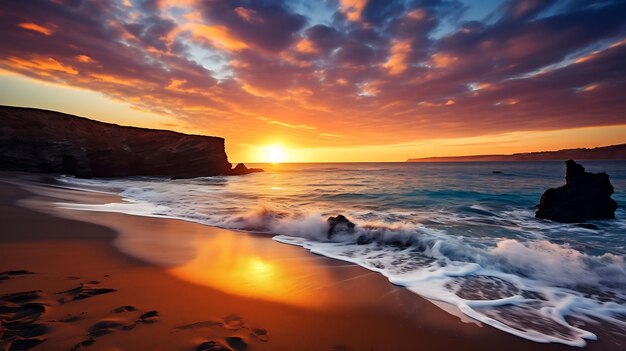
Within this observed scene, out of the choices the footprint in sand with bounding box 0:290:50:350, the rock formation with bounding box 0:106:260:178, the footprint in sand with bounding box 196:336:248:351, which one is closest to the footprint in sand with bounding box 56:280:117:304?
the footprint in sand with bounding box 0:290:50:350

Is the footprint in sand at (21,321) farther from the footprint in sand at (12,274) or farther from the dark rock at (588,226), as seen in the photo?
the dark rock at (588,226)

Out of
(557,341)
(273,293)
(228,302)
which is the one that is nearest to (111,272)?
(228,302)

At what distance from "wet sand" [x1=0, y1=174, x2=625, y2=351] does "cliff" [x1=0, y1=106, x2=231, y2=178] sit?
3431cm

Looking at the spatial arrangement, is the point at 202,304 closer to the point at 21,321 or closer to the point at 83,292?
the point at 83,292

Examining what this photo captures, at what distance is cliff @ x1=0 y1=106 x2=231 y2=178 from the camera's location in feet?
98.8

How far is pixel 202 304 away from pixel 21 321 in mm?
1472

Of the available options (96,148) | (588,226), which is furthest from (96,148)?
(588,226)

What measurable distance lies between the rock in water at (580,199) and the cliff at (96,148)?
41.4 meters

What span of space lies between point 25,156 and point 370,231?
39120mm

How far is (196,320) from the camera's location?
271 centimetres

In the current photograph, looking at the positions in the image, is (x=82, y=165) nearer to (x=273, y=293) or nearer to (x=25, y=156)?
(x=25, y=156)

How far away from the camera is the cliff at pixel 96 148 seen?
98.8 ft

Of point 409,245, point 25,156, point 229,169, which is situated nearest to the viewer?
point 409,245

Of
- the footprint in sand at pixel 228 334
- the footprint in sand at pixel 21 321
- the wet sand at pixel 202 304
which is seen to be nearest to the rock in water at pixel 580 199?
the wet sand at pixel 202 304
